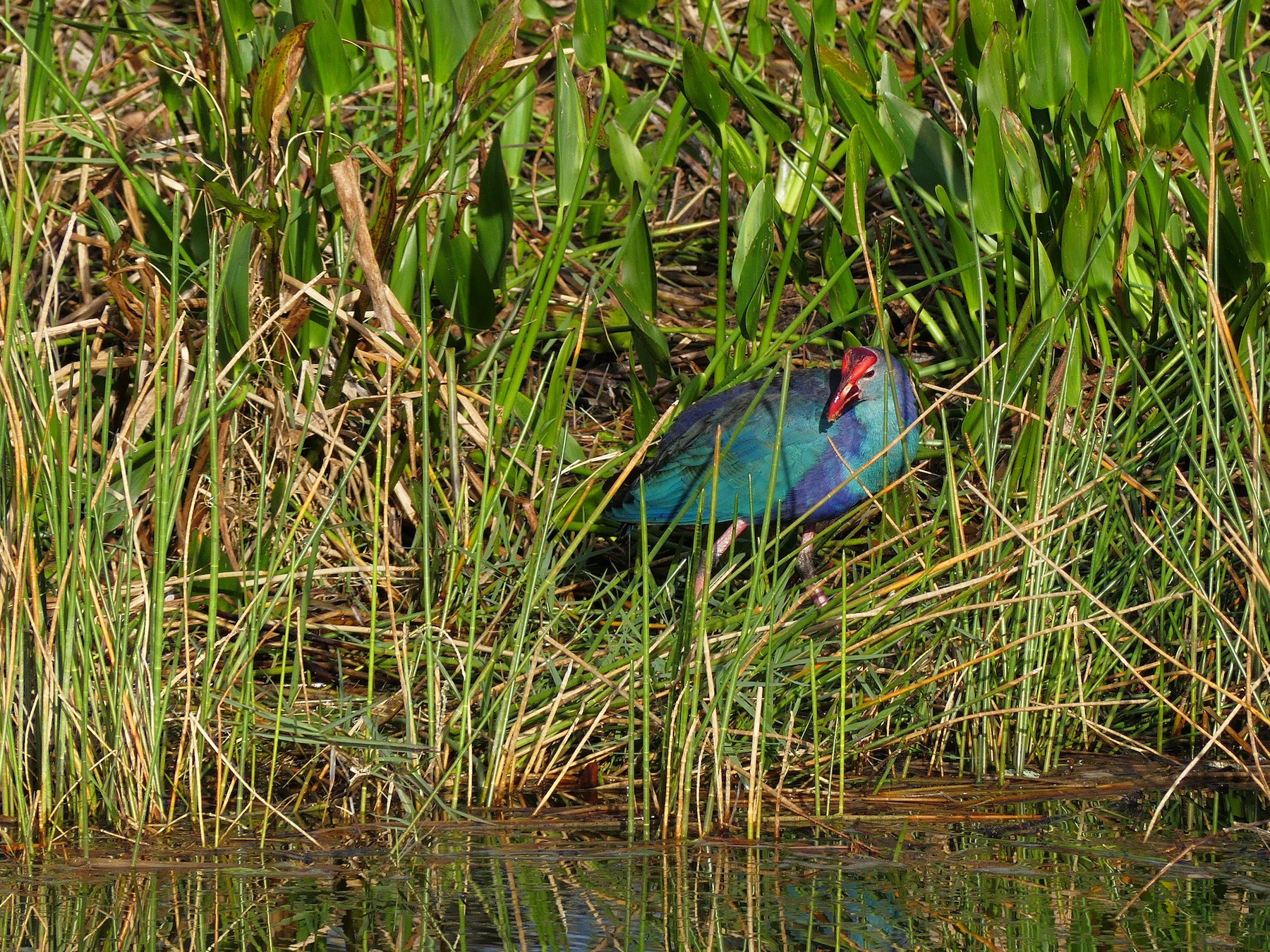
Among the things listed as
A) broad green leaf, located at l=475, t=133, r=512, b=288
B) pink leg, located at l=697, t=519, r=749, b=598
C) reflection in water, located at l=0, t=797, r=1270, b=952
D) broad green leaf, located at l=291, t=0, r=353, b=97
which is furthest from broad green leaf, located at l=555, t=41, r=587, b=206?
reflection in water, located at l=0, t=797, r=1270, b=952

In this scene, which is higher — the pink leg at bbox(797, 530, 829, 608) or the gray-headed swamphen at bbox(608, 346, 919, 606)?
the gray-headed swamphen at bbox(608, 346, 919, 606)

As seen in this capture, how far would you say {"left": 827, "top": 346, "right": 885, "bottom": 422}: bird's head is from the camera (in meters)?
3.35

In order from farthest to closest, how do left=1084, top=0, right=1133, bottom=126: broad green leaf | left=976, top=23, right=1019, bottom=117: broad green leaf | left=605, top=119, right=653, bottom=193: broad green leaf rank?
1. left=605, top=119, right=653, bottom=193: broad green leaf
2. left=976, top=23, right=1019, bottom=117: broad green leaf
3. left=1084, top=0, right=1133, bottom=126: broad green leaf

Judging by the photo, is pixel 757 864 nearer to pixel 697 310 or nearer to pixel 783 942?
pixel 783 942

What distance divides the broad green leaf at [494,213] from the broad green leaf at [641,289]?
274 millimetres

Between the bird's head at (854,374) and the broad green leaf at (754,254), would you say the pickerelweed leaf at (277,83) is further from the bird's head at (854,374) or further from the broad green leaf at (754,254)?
the bird's head at (854,374)

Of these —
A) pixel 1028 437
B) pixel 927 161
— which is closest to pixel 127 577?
pixel 1028 437

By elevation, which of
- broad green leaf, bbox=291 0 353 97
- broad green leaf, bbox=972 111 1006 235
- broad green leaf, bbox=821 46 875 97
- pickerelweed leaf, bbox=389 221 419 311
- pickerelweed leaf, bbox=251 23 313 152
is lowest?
pickerelweed leaf, bbox=389 221 419 311

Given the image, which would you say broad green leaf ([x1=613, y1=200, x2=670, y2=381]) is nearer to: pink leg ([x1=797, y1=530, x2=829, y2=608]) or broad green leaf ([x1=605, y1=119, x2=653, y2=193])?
broad green leaf ([x1=605, y1=119, x2=653, y2=193])

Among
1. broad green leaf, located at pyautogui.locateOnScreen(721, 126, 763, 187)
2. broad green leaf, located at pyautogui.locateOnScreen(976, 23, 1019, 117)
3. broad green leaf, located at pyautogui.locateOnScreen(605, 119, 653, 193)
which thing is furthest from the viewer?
broad green leaf, located at pyautogui.locateOnScreen(721, 126, 763, 187)

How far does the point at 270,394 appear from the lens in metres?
3.35

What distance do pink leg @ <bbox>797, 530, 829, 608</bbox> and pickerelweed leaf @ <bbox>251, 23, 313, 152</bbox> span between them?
1.37 metres

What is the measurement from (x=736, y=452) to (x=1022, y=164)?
0.88m

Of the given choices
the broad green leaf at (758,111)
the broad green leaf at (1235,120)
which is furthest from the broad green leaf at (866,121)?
the broad green leaf at (1235,120)
